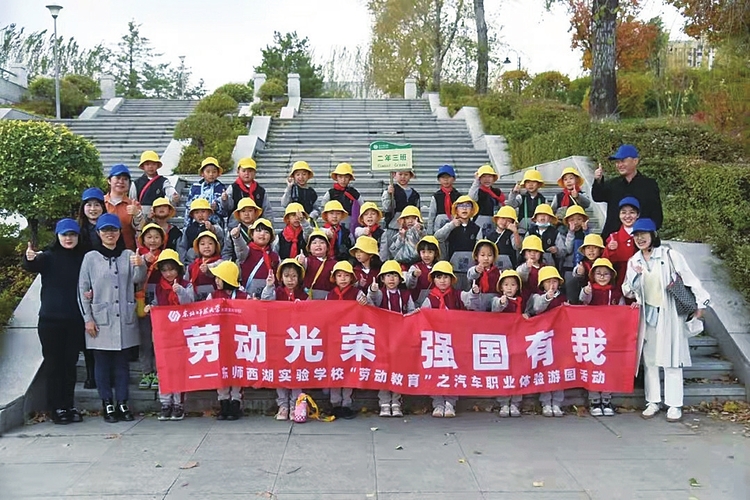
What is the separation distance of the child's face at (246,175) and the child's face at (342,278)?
1.98 meters

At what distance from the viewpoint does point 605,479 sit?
4.44 m

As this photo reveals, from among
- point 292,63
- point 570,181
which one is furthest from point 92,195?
point 292,63

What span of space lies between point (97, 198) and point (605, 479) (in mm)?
4962

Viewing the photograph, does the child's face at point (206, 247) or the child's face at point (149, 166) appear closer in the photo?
the child's face at point (206, 247)

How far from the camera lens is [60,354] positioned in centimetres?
578

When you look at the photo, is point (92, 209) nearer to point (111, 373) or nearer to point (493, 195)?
point (111, 373)

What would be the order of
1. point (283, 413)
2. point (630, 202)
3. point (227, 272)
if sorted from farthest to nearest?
point (630, 202) < point (227, 272) < point (283, 413)

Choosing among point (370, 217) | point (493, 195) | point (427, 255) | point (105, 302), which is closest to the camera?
point (105, 302)

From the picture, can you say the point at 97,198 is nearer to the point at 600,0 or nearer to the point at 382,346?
the point at 382,346

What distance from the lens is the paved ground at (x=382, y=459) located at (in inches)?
168

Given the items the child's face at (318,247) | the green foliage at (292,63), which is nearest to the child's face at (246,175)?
the child's face at (318,247)

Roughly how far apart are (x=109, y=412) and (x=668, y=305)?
16.6 ft

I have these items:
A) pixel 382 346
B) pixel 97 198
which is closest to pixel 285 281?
pixel 382 346

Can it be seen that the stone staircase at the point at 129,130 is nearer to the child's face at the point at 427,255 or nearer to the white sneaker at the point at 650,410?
the child's face at the point at 427,255
